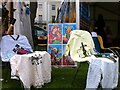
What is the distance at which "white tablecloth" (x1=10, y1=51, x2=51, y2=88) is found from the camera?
4.13m

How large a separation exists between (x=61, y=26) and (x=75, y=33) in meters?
1.19

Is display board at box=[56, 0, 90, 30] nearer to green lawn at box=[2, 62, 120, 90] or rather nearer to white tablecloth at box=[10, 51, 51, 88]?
green lawn at box=[2, 62, 120, 90]

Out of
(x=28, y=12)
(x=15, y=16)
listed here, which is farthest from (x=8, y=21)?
(x=28, y=12)

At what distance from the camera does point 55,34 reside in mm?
6426

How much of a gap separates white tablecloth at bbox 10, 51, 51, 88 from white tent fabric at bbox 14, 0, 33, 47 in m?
2.01

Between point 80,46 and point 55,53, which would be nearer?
point 80,46

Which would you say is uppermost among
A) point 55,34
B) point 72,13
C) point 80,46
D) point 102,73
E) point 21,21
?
point 72,13

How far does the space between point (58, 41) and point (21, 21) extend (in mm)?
977

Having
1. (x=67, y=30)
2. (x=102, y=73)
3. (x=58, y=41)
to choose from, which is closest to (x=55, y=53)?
(x=58, y=41)

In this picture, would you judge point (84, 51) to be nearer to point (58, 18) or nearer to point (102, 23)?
point (58, 18)

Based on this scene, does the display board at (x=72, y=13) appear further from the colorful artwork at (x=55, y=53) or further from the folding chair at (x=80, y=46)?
the folding chair at (x=80, y=46)

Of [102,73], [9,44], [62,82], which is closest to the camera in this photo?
[102,73]

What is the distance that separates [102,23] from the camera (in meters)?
8.12

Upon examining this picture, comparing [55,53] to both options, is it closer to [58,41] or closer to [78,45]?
[58,41]
